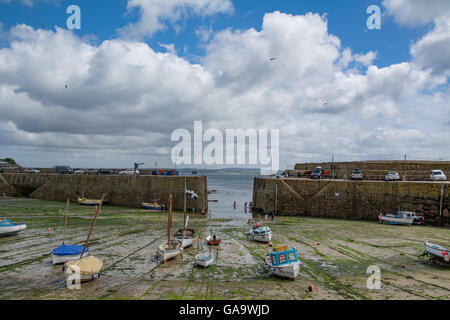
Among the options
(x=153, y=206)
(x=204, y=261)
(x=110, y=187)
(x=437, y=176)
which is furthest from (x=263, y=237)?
(x=110, y=187)

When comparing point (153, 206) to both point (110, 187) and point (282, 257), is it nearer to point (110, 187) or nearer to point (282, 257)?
point (110, 187)

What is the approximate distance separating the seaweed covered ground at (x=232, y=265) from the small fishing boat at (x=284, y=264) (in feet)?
1.53

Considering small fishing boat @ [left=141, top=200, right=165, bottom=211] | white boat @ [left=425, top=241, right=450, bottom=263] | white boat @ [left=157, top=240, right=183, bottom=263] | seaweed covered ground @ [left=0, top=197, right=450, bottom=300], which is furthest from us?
small fishing boat @ [left=141, top=200, right=165, bottom=211]

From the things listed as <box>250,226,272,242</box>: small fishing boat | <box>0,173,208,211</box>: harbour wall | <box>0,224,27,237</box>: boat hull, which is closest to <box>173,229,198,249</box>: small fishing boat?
<box>250,226,272,242</box>: small fishing boat

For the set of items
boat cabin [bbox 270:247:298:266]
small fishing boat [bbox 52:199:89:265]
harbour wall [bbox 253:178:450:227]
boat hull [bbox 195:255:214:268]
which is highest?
harbour wall [bbox 253:178:450:227]

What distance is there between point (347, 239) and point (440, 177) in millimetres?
20044

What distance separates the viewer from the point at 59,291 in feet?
42.6

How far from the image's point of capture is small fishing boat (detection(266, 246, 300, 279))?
14500 mm

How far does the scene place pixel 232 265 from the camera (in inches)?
675

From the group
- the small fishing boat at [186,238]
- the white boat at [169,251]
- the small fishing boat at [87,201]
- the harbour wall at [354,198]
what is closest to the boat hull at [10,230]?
the small fishing boat at [186,238]

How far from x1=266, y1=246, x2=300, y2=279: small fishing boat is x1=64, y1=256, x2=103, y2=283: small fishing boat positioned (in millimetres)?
9583

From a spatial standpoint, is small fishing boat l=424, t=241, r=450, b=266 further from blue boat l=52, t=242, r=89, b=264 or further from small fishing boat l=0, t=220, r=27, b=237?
small fishing boat l=0, t=220, r=27, b=237

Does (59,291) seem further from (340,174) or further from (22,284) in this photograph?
(340,174)
